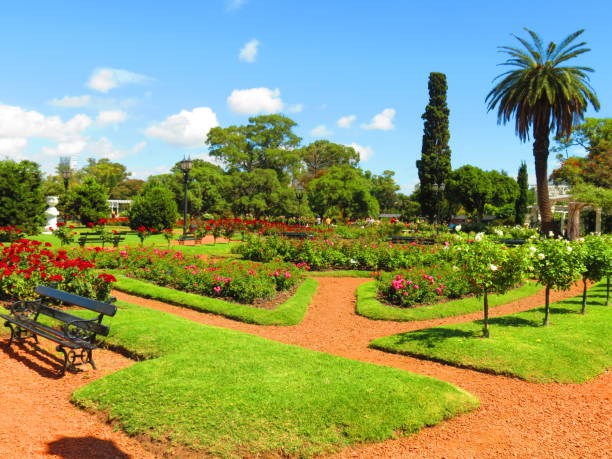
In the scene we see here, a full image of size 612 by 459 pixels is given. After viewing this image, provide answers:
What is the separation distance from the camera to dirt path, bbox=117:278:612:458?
4367mm

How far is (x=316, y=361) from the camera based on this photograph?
6.27 metres

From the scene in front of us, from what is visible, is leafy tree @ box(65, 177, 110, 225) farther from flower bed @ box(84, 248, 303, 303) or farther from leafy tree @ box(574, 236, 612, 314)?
leafy tree @ box(574, 236, 612, 314)

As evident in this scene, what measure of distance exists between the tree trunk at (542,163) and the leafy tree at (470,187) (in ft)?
77.1

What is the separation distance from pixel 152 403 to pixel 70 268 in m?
5.32

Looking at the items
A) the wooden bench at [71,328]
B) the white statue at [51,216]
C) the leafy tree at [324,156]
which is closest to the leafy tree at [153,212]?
the white statue at [51,216]

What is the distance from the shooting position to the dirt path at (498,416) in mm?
4367

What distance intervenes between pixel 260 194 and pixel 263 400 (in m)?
37.4

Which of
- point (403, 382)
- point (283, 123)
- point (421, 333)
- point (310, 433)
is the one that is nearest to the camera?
point (310, 433)

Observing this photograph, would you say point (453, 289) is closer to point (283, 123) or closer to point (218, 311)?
point (218, 311)

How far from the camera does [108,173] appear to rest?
254 feet

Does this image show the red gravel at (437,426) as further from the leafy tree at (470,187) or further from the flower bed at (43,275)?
the leafy tree at (470,187)

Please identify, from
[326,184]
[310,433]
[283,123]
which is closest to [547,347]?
[310,433]

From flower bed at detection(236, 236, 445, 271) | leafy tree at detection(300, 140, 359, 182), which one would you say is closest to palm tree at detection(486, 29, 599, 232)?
flower bed at detection(236, 236, 445, 271)

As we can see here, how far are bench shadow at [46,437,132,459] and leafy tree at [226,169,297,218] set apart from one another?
37.0 meters
